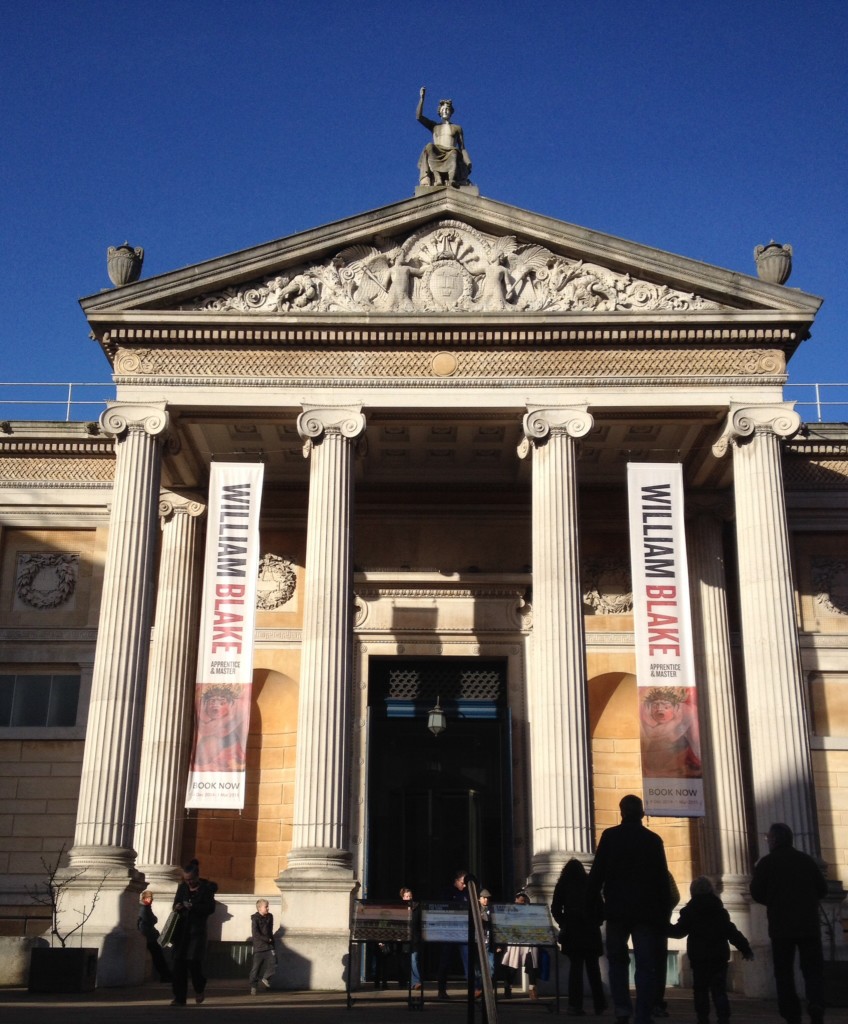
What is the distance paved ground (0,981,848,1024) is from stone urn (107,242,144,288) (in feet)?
42.6

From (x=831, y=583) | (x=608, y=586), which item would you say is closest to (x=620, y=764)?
(x=608, y=586)

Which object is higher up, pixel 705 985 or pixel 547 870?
pixel 547 870

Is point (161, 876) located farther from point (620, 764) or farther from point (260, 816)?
point (620, 764)

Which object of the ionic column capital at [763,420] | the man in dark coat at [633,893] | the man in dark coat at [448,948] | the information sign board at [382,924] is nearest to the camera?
the man in dark coat at [633,893]

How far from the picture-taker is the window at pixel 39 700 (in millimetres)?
27734

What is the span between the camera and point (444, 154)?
26797mm

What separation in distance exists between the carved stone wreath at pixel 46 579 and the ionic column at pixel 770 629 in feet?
46.1

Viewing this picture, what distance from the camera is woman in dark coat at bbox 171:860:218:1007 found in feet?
56.5

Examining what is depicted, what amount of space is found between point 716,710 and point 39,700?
14105mm

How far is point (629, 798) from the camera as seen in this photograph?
Result: 434 inches

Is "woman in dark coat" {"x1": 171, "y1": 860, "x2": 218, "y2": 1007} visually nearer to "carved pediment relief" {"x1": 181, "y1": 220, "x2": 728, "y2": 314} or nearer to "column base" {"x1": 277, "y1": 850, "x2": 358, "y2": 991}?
"column base" {"x1": 277, "y1": 850, "x2": 358, "y2": 991}

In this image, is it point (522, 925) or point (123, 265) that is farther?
point (123, 265)

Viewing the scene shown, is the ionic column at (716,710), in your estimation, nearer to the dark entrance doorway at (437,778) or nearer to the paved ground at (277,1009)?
the dark entrance doorway at (437,778)

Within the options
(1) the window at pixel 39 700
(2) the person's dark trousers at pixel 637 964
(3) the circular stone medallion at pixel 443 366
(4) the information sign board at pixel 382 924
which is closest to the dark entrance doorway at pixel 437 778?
(1) the window at pixel 39 700
